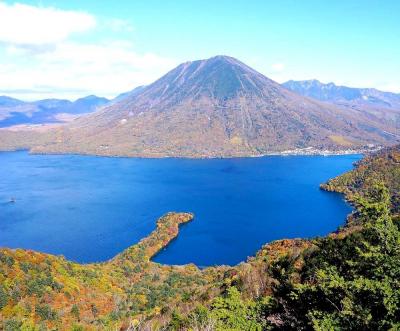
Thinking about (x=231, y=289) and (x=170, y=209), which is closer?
(x=231, y=289)

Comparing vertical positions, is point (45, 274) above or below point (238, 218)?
above

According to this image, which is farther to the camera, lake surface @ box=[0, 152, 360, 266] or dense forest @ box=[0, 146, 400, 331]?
lake surface @ box=[0, 152, 360, 266]

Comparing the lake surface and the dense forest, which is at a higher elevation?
the dense forest

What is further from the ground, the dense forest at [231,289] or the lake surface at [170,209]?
the dense forest at [231,289]

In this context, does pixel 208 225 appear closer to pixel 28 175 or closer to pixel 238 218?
pixel 238 218

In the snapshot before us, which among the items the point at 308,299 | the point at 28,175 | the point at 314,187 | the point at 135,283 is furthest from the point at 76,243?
the point at 28,175
